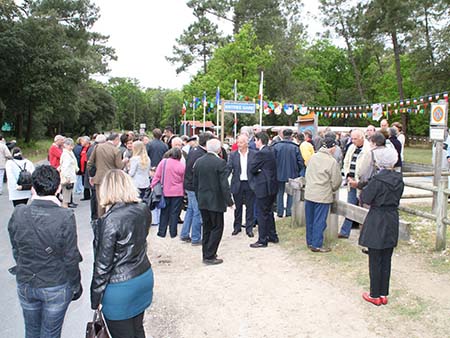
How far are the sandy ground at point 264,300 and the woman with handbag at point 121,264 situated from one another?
1.28 m

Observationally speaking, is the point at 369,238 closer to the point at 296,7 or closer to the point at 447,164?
the point at 447,164

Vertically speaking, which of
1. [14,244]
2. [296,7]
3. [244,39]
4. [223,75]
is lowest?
[14,244]

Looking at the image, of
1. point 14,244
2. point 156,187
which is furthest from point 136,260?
point 156,187

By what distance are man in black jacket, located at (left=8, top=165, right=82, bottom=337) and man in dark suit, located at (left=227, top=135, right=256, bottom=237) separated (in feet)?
16.2

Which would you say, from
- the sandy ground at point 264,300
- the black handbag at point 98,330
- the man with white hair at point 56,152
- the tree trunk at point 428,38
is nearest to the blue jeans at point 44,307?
the black handbag at point 98,330

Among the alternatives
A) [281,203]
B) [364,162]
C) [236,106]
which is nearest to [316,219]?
[364,162]

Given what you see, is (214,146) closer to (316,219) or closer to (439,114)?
(316,219)

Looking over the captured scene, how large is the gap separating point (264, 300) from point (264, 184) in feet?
8.10

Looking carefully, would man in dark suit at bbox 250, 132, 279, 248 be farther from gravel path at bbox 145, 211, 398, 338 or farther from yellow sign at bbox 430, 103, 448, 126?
yellow sign at bbox 430, 103, 448, 126

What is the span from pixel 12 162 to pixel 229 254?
14.8 ft

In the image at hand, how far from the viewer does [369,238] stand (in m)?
4.61

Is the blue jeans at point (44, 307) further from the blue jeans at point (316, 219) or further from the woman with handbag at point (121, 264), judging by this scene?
the blue jeans at point (316, 219)

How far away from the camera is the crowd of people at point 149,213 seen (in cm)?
306

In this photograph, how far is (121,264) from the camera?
3064mm
